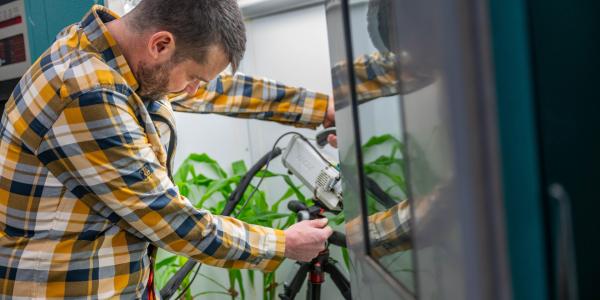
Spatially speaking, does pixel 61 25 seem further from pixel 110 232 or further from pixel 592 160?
pixel 592 160

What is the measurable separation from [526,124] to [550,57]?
7 cm

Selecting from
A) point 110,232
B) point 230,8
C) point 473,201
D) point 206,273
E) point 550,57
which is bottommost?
point 206,273

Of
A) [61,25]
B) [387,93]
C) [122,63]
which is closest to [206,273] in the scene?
[61,25]

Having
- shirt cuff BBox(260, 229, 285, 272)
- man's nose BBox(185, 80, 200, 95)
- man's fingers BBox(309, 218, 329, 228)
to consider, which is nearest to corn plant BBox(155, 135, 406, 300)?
man's fingers BBox(309, 218, 329, 228)

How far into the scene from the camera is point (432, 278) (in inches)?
23.2

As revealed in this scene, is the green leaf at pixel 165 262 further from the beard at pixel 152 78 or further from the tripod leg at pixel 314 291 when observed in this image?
the beard at pixel 152 78

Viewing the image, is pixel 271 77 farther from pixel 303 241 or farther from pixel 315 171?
pixel 303 241

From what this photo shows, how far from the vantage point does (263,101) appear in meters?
1.76

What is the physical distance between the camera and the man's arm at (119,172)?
1089mm

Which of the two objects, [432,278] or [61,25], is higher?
[61,25]

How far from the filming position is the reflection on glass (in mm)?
530

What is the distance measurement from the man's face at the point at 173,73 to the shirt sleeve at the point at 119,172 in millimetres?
106

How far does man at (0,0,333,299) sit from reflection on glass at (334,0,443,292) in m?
0.47

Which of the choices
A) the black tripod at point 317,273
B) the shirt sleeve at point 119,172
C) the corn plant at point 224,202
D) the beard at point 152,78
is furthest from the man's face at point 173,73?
the corn plant at point 224,202
